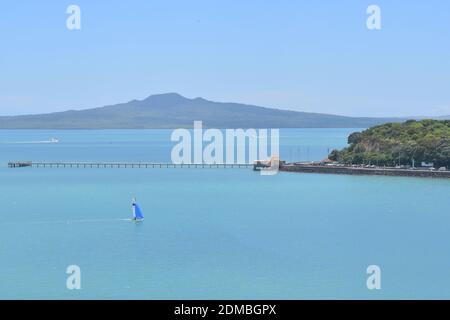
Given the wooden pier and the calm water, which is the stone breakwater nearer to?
the calm water

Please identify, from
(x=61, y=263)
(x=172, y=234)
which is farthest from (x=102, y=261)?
(x=172, y=234)

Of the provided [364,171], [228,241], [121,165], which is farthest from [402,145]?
[228,241]

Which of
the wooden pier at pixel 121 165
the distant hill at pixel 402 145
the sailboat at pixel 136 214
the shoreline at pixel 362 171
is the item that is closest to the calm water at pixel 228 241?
the sailboat at pixel 136 214

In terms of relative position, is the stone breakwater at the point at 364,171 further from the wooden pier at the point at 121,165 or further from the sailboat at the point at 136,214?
the sailboat at the point at 136,214

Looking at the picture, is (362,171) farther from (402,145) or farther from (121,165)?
(121,165)

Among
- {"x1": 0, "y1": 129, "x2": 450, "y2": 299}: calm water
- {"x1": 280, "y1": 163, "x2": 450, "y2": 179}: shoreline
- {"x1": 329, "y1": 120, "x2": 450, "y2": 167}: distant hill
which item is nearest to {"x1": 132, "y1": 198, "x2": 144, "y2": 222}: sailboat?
{"x1": 0, "y1": 129, "x2": 450, "y2": 299}: calm water

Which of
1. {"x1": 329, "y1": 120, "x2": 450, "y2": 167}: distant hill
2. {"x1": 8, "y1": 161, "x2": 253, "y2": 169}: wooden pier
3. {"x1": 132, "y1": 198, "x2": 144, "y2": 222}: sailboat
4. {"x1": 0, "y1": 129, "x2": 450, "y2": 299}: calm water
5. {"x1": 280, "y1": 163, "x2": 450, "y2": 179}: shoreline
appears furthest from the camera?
{"x1": 8, "y1": 161, "x2": 253, "y2": 169}: wooden pier

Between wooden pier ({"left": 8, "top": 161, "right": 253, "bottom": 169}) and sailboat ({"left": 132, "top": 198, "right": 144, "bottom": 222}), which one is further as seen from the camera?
wooden pier ({"left": 8, "top": 161, "right": 253, "bottom": 169})
